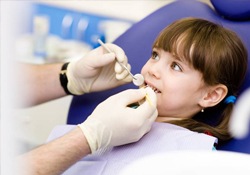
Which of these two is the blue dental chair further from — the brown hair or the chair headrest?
the brown hair

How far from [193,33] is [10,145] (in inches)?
37.0

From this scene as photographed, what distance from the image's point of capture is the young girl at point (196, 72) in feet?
3.78

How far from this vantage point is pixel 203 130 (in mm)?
1194

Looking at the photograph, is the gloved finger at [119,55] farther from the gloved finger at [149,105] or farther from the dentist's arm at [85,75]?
the gloved finger at [149,105]

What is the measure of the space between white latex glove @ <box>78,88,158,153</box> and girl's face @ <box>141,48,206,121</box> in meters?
0.13

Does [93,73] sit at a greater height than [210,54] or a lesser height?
lesser

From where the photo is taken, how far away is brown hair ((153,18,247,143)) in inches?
45.2

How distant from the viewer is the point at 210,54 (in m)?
1.14

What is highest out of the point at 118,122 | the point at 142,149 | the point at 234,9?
the point at 234,9

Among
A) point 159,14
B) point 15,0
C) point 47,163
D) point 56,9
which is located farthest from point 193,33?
point 56,9

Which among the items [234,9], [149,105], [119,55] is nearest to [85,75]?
[119,55]

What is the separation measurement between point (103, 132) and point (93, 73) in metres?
0.40

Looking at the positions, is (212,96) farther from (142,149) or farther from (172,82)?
(142,149)

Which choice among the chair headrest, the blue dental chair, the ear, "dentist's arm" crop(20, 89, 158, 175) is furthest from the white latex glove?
the chair headrest
